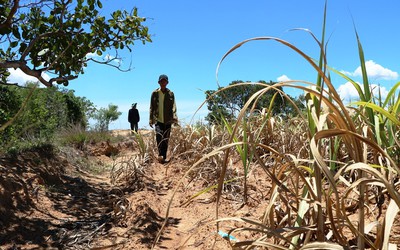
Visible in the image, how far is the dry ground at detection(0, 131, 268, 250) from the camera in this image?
2.87 meters

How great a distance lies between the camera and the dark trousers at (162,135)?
20.3 ft

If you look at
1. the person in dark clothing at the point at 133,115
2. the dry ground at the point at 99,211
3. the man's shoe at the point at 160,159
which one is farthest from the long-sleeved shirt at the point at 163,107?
the person in dark clothing at the point at 133,115

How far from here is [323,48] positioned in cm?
126

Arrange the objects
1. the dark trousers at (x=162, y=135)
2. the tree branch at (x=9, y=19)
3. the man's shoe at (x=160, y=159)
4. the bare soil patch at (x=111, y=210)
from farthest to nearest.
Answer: the dark trousers at (x=162, y=135) < the man's shoe at (x=160, y=159) < the tree branch at (x=9, y=19) < the bare soil patch at (x=111, y=210)

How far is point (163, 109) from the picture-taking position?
639cm

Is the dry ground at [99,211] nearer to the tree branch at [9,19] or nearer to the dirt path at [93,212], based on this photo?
the dirt path at [93,212]

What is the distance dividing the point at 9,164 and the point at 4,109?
250 cm

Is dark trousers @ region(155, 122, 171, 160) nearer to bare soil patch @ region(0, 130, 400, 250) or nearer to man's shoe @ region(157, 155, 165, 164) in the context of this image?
man's shoe @ region(157, 155, 165, 164)

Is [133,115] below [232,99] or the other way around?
the other way around

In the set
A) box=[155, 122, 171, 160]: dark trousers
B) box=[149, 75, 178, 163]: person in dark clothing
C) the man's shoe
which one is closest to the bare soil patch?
the man's shoe

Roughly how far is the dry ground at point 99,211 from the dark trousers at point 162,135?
0.66 meters

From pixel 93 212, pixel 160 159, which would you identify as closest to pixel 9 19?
pixel 93 212

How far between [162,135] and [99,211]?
2584 millimetres

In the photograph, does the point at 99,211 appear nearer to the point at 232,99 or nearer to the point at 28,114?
the point at 232,99
